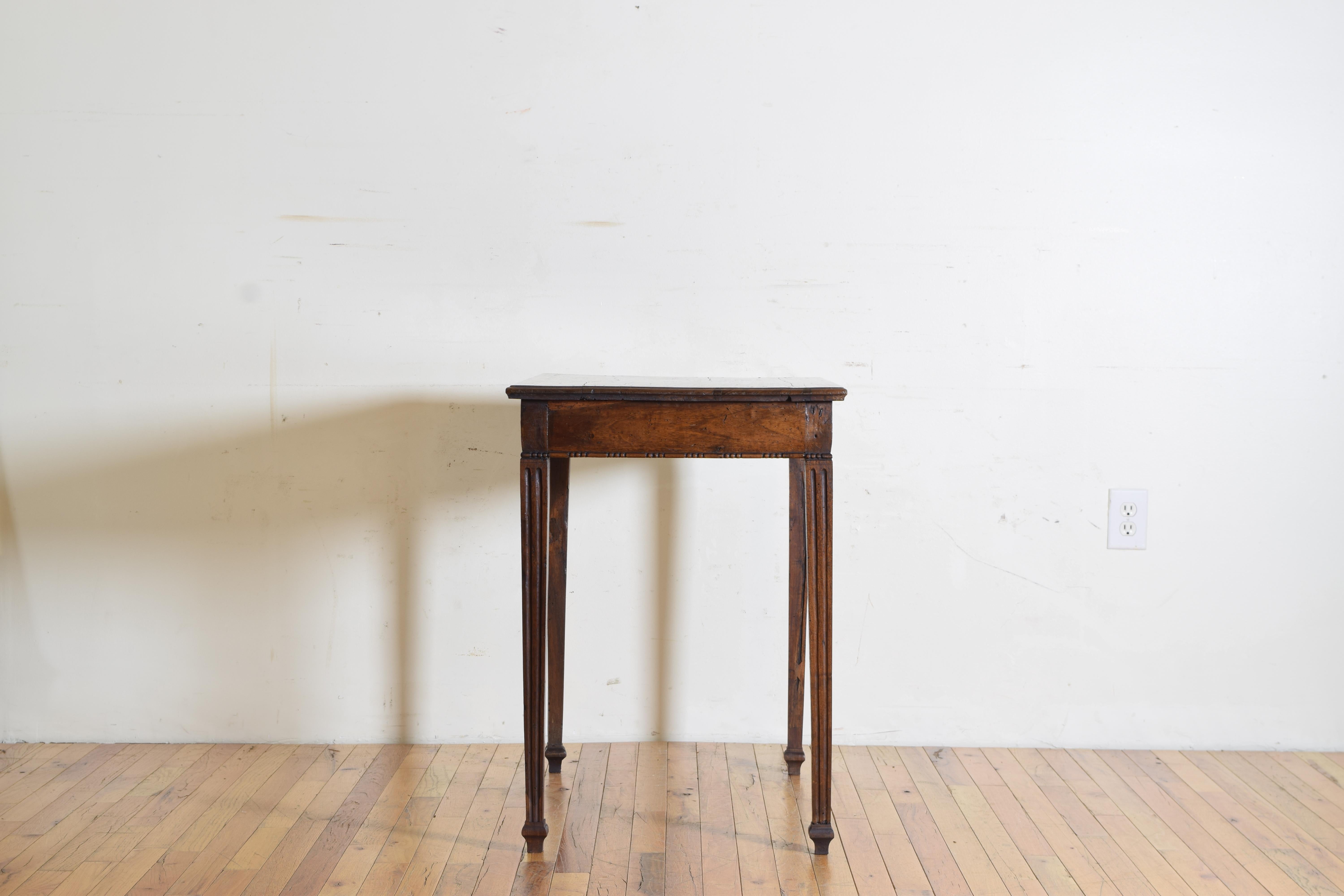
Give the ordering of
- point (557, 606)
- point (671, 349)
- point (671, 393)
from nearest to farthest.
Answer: point (671, 393) → point (557, 606) → point (671, 349)

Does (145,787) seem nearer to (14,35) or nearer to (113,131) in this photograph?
(113,131)

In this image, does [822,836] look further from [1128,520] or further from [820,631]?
[1128,520]

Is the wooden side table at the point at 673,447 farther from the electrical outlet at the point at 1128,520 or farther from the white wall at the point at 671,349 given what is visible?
the electrical outlet at the point at 1128,520

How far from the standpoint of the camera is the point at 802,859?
1362 millimetres

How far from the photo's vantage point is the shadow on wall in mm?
1771

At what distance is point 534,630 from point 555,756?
1.36ft

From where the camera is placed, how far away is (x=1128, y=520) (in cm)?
178

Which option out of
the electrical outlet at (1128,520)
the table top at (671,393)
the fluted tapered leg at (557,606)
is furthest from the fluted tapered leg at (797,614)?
the electrical outlet at (1128,520)

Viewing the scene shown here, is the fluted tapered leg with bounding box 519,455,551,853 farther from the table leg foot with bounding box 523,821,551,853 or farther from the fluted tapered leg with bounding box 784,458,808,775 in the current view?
the fluted tapered leg with bounding box 784,458,808,775

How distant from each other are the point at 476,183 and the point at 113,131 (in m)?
0.65

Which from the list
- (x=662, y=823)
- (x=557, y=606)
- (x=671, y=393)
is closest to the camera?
(x=671, y=393)

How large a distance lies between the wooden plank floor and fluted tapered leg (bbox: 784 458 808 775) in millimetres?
71

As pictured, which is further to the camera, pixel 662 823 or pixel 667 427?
pixel 662 823

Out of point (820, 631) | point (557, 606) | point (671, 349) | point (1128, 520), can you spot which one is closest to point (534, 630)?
point (557, 606)
